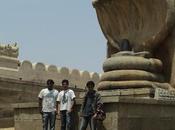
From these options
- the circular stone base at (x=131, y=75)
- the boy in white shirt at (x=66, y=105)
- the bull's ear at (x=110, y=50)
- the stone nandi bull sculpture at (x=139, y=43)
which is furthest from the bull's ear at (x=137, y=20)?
the boy in white shirt at (x=66, y=105)

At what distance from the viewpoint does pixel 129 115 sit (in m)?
12.6

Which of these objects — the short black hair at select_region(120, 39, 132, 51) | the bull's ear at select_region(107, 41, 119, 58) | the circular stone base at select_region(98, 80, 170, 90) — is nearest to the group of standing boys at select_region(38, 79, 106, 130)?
the circular stone base at select_region(98, 80, 170, 90)

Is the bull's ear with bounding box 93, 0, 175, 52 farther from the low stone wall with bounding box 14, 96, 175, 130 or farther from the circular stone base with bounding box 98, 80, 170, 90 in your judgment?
the low stone wall with bounding box 14, 96, 175, 130

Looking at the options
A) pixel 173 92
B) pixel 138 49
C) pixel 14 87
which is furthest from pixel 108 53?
pixel 14 87

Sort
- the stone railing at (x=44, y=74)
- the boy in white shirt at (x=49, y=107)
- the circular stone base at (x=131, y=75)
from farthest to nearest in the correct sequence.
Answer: the stone railing at (x=44, y=74) → the circular stone base at (x=131, y=75) → the boy in white shirt at (x=49, y=107)

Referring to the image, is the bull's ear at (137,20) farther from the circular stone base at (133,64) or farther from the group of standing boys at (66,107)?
the group of standing boys at (66,107)

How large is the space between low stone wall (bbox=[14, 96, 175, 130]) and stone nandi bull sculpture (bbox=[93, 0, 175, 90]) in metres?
1.19

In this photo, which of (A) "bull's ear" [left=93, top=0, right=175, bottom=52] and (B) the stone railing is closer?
(A) "bull's ear" [left=93, top=0, right=175, bottom=52]

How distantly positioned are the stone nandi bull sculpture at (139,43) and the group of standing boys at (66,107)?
2019 mm

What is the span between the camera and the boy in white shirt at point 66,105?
12812mm

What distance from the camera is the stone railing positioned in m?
28.6

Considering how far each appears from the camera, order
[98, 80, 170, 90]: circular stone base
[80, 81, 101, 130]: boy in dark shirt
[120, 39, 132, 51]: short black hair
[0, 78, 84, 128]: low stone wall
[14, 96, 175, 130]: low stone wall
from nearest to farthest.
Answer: [80, 81, 101, 130]: boy in dark shirt → [14, 96, 175, 130]: low stone wall → [98, 80, 170, 90]: circular stone base → [120, 39, 132, 51]: short black hair → [0, 78, 84, 128]: low stone wall

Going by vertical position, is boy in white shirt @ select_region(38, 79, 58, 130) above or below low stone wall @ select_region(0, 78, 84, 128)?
below

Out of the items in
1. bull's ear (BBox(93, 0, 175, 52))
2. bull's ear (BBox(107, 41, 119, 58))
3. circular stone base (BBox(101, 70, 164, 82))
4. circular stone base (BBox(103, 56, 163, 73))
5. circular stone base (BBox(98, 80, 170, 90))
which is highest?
bull's ear (BBox(93, 0, 175, 52))
